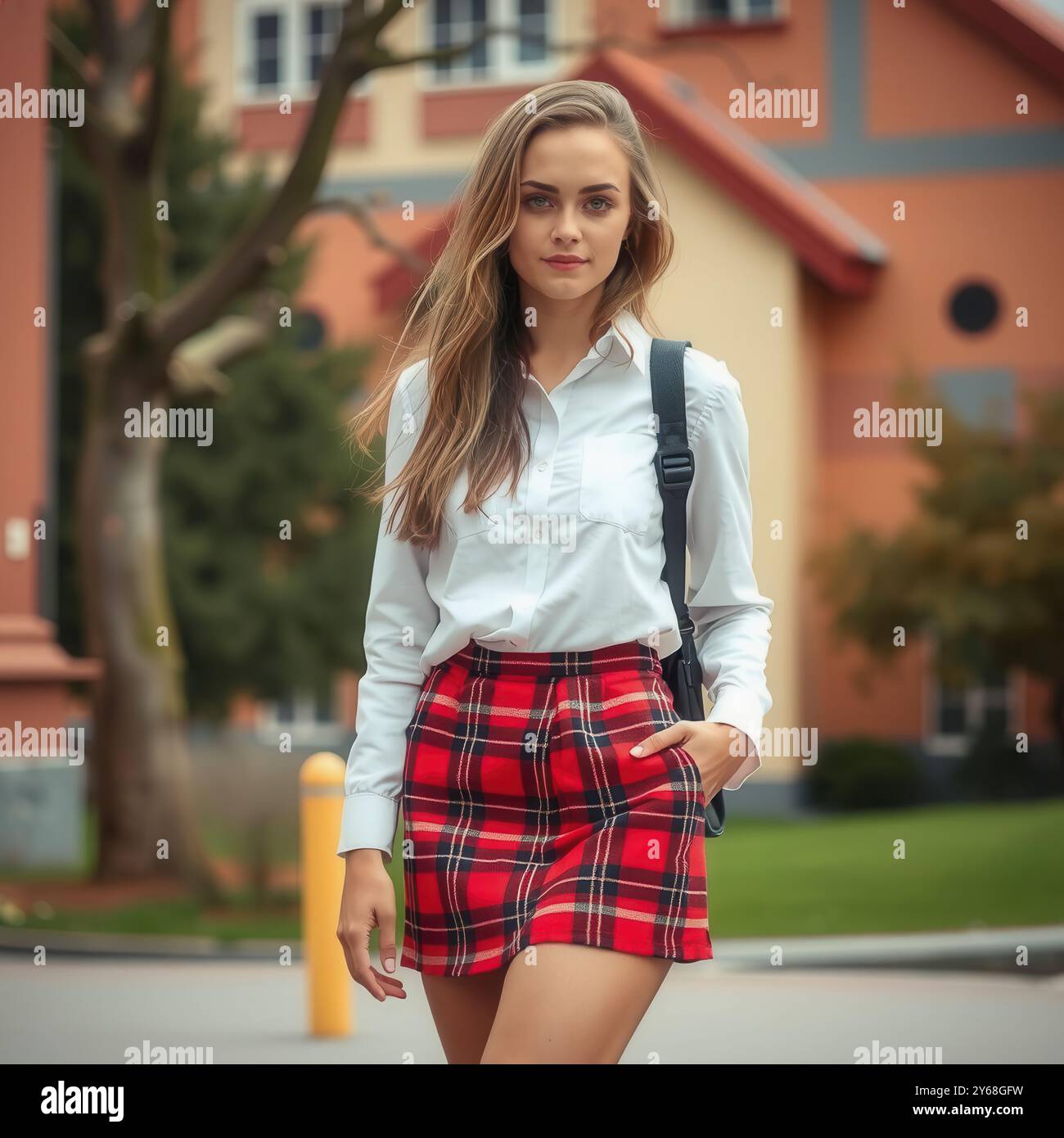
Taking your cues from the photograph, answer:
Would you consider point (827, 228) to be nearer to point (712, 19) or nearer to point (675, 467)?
point (712, 19)

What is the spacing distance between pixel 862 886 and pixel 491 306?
11.0 m

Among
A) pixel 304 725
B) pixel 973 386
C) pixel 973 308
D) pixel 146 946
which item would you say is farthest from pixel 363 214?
Result: pixel 304 725

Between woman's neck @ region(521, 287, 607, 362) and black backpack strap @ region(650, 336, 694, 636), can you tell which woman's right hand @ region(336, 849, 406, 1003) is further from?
woman's neck @ region(521, 287, 607, 362)

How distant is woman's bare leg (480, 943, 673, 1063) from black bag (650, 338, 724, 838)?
328 millimetres

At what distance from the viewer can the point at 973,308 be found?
79.5 feet

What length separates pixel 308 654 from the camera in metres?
22.2

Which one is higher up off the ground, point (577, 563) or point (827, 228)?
point (827, 228)

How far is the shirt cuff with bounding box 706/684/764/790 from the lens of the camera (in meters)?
2.92

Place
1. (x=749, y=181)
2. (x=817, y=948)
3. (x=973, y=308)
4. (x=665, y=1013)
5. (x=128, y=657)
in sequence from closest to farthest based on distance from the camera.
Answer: (x=665, y=1013), (x=817, y=948), (x=128, y=657), (x=749, y=181), (x=973, y=308)

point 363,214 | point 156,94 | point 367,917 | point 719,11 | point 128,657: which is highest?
point 719,11

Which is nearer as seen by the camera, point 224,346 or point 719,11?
point 224,346
